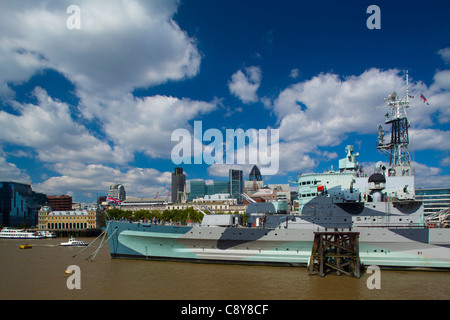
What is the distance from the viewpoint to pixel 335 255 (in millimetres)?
19922

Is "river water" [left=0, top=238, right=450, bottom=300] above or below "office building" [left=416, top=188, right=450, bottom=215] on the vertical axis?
below

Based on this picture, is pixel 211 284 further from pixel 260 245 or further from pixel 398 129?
pixel 398 129

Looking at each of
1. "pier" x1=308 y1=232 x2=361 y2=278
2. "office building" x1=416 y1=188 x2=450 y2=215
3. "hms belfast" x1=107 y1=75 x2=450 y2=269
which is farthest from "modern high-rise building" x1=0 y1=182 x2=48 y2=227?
"office building" x1=416 y1=188 x2=450 y2=215

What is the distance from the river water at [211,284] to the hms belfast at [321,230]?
1.07 m

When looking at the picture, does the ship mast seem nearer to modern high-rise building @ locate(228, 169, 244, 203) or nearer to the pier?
the pier

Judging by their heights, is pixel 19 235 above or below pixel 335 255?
below

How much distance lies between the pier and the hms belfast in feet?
2.80

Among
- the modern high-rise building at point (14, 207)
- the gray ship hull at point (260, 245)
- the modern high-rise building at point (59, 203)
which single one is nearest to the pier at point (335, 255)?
the gray ship hull at point (260, 245)

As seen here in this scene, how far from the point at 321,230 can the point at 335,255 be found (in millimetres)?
2484

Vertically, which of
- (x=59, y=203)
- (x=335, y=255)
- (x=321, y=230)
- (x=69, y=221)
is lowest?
(x=69, y=221)

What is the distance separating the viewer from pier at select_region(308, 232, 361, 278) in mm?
19656

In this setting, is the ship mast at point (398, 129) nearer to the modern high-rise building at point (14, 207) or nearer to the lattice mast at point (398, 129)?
the lattice mast at point (398, 129)

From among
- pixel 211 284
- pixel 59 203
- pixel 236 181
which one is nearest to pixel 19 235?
pixel 211 284

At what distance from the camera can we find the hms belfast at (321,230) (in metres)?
20.8
